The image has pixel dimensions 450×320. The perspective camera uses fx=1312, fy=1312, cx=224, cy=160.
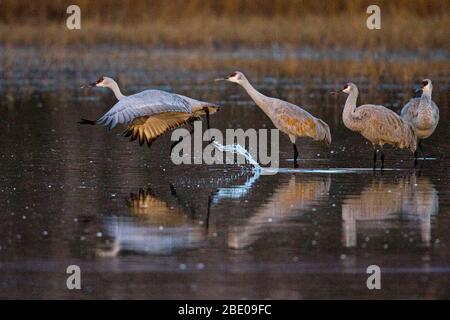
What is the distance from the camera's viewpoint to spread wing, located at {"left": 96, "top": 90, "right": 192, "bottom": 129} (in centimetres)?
1452

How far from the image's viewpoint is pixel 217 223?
1194 cm

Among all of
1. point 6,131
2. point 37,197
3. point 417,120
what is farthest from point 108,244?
point 6,131

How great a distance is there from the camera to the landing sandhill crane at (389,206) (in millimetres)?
11633

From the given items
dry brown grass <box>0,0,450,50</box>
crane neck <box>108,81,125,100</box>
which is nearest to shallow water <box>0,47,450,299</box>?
crane neck <box>108,81,125,100</box>

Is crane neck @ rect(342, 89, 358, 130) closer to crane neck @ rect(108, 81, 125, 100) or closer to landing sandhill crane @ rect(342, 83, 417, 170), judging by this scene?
landing sandhill crane @ rect(342, 83, 417, 170)

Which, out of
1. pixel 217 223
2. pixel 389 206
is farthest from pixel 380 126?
pixel 217 223

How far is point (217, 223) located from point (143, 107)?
329cm

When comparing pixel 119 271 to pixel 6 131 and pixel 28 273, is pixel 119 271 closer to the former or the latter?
pixel 28 273

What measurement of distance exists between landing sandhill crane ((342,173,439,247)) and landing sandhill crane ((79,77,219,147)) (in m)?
2.43

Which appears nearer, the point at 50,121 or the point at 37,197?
the point at 37,197

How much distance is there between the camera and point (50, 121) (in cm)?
2244

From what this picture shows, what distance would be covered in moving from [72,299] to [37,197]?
4.41m

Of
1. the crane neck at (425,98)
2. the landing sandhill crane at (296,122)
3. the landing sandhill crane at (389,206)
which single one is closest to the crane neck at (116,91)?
the landing sandhill crane at (296,122)

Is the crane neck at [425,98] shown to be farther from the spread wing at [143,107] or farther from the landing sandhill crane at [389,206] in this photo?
the spread wing at [143,107]
